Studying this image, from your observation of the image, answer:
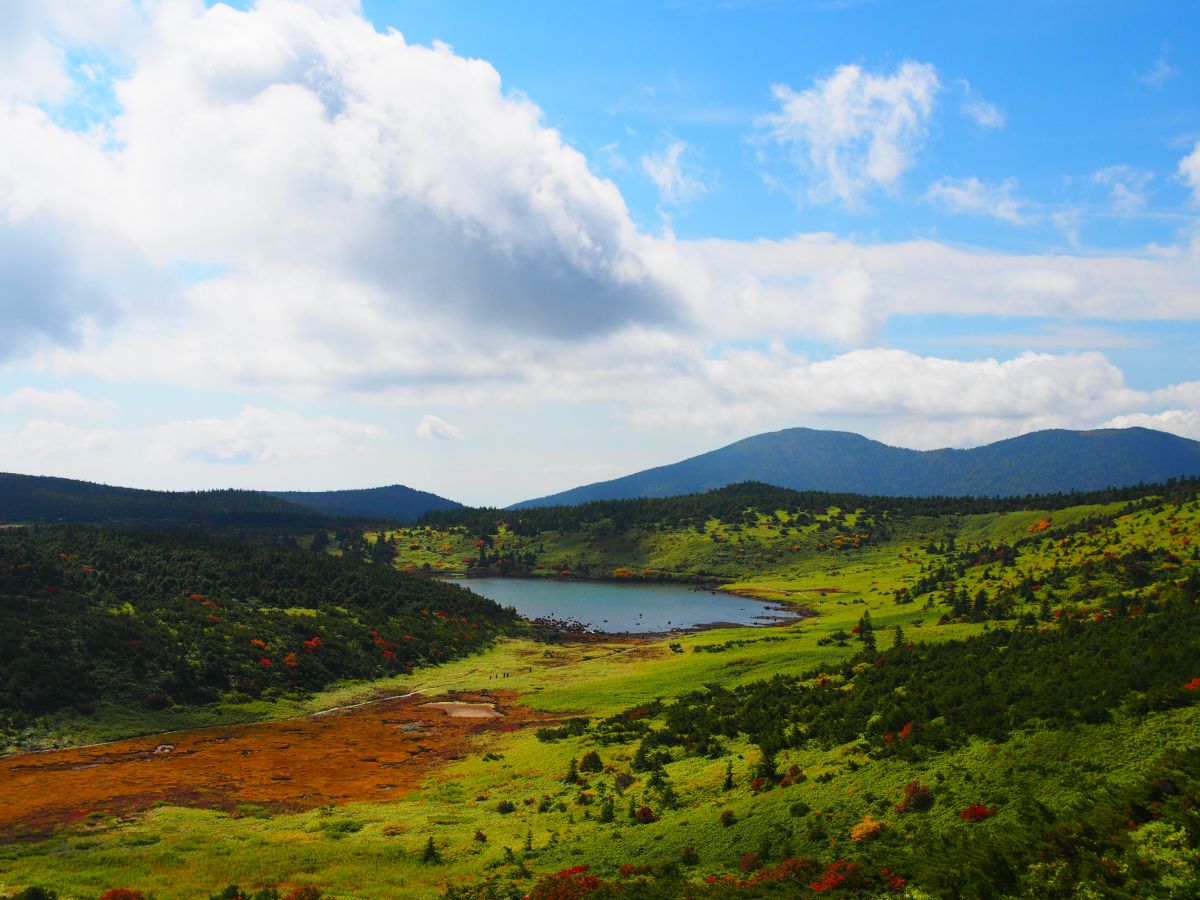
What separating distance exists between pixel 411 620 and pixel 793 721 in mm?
89792

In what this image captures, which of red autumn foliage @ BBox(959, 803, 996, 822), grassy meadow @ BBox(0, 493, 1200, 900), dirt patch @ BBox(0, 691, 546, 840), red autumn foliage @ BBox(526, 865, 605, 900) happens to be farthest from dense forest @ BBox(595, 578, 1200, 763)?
dirt patch @ BBox(0, 691, 546, 840)

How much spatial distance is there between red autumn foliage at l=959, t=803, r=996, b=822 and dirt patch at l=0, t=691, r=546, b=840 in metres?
38.1

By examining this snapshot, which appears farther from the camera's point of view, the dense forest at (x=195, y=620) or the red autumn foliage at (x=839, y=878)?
the dense forest at (x=195, y=620)

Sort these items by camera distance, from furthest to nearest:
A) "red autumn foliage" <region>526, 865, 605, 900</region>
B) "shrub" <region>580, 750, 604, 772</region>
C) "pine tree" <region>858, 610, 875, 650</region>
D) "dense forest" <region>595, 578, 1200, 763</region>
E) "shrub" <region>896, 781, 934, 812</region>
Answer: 1. "pine tree" <region>858, 610, 875, 650</region>
2. "shrub" <region>580, 750, 604, 772</region>
3. "dense forest" <region>595, 578, 1200, 763</region>
4. "shrub" <region>896, 781, 934, 812</region>
5. "red autumn foliage" <region>526, 865, 605, 900</region>

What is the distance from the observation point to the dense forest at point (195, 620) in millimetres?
75438

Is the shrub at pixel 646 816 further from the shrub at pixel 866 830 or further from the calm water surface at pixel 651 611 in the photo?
the calm water surface at pixel 651 611

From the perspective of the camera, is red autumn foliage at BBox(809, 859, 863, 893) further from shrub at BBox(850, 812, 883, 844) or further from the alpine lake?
the alpine lake

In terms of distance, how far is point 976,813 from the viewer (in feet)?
88.0

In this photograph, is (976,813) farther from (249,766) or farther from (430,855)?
(249,766)

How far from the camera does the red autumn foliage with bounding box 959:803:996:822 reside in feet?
87.4

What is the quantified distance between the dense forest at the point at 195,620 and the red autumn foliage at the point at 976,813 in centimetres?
7935

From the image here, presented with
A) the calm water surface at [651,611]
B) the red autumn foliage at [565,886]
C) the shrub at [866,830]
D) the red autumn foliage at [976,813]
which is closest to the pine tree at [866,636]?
the shrub at [866,830]

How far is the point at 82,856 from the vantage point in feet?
122

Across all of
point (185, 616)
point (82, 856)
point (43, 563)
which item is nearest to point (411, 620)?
point (185, 616)
